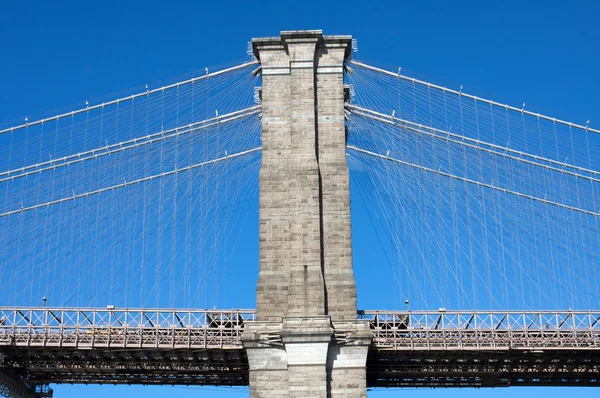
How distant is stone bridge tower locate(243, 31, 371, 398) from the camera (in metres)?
56.5

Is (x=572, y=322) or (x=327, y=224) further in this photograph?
(x=572, y=322)

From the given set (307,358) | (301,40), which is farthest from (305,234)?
(301,40)

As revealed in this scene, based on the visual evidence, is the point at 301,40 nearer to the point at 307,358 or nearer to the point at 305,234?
the point at 305,234

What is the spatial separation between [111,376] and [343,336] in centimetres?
2158

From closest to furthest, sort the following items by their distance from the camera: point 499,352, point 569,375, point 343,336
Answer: point 343,336 < point 499,352 < point 569,375

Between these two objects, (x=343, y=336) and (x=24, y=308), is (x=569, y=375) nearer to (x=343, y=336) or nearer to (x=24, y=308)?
(x=343, y=336)

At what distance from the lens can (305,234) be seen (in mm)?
59250

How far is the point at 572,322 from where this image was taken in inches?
2520

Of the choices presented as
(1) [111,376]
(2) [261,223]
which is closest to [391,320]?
(2) [261,223]

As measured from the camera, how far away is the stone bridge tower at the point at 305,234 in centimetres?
5653

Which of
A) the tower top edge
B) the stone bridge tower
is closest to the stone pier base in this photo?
the stone bridge tower

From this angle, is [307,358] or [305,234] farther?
[305,234]

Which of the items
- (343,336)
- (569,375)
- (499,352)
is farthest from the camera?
(569,375)

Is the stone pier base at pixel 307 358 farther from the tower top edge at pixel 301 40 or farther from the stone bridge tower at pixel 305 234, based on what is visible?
the tower top edge at pixel 301 40
